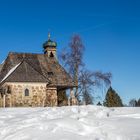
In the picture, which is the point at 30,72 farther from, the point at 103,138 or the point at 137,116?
the point at 103,138

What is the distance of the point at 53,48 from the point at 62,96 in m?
5.75

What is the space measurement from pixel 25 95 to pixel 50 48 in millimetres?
8791

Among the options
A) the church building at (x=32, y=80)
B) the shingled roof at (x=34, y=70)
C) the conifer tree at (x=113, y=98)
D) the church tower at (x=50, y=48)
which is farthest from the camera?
the conifer tree at (x=113, y=98)

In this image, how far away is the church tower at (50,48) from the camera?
43625 millimetres

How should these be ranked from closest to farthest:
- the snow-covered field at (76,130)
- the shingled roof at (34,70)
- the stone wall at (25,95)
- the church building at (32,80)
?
the snow-covered field at (76,130), the stone wall at (25,95), the church building at (32,80), the shingled roof at (34,70)

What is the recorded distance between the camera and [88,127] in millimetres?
8344

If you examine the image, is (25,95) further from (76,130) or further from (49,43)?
(76,130)

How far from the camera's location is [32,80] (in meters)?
37.6

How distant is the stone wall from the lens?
3678 cm

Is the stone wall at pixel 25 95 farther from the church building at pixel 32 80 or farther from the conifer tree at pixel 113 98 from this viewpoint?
the conifer tree at pixel 113 98

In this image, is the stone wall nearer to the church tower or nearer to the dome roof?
the church tower

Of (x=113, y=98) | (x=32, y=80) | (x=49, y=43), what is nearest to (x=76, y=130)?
Result: (x=32, y=80)

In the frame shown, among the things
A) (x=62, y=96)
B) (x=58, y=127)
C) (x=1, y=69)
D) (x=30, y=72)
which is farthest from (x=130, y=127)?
(x=62, y=96)

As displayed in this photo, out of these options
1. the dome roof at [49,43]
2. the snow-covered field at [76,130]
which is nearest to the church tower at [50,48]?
the dome roof at [49,43]
